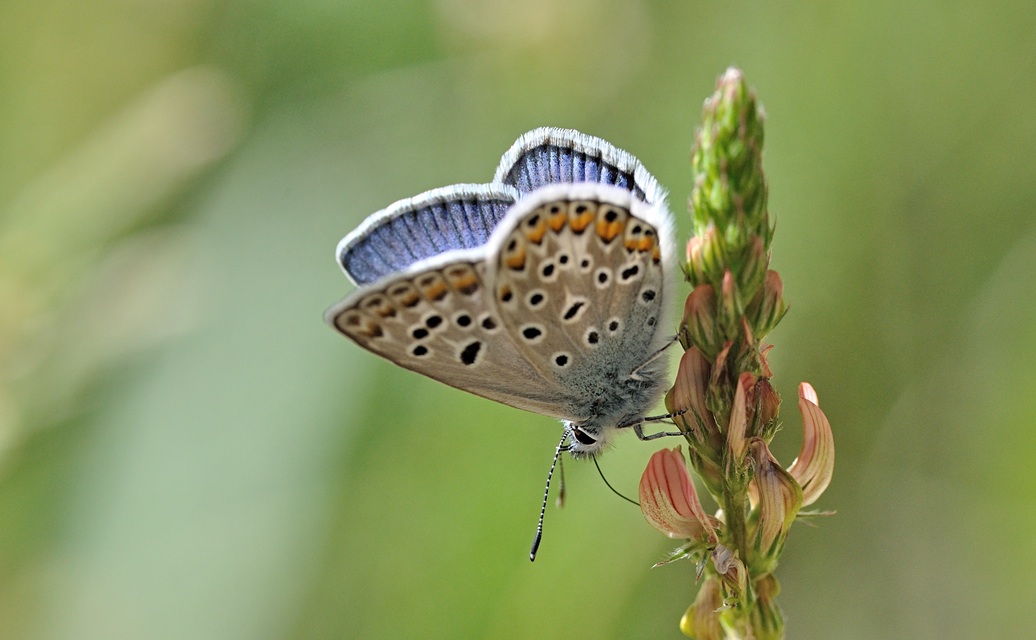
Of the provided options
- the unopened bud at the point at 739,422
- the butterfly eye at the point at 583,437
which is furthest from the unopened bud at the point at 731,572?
the butterfly eye at the point at 583,437

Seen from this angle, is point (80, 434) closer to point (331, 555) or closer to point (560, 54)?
point (331, 555)

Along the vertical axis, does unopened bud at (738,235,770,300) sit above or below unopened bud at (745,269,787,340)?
above

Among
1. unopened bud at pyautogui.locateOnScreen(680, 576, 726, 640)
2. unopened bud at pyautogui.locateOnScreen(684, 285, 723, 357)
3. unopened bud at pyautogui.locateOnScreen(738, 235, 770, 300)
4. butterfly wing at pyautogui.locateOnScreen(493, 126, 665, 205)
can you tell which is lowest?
unopened bud at pyautogui.locateOnScreen(680, 576, 726, 640)

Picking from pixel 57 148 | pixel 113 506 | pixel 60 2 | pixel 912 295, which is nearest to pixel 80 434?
pixel 113 506

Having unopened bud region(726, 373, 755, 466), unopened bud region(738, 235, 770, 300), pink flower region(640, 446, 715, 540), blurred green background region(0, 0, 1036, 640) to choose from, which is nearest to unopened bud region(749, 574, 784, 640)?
pink flower region(640, 446, 715, 540)

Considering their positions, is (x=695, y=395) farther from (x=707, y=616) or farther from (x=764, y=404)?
(x=707, y=616)

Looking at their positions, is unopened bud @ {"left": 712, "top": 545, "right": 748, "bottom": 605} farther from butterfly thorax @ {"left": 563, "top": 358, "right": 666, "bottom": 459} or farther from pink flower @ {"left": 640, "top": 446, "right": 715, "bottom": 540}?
butterfly thorax @ {"left": 563, "top": 358, "right": 666, "bottom": 459}
